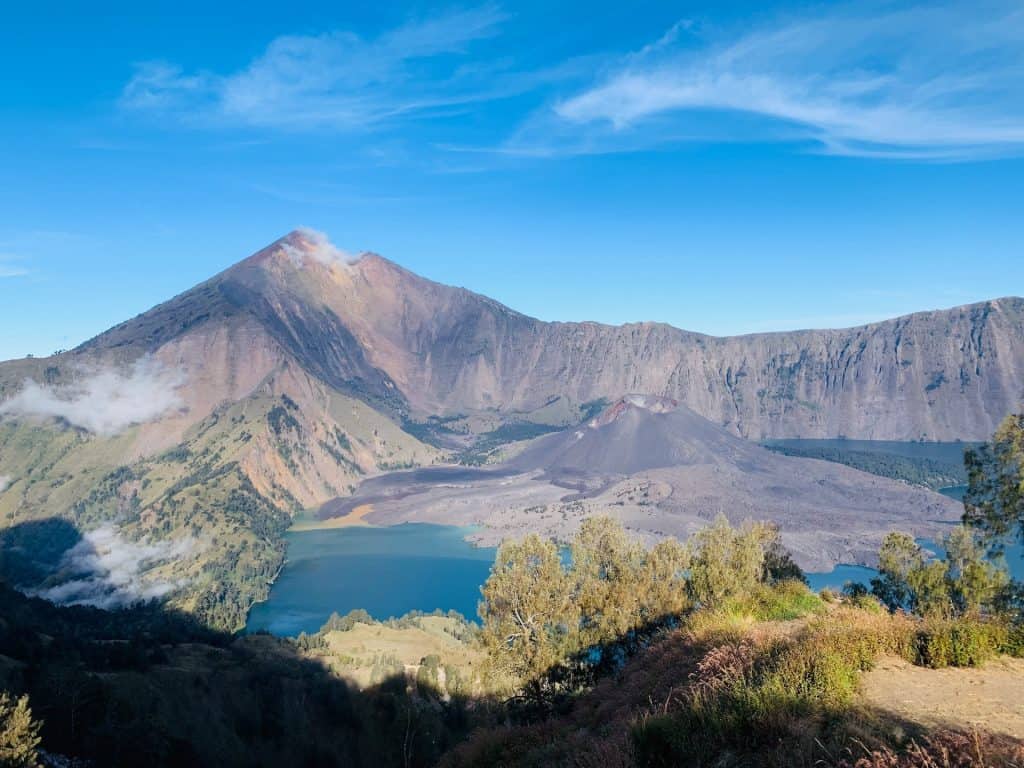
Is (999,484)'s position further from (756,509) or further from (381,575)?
(756,509)

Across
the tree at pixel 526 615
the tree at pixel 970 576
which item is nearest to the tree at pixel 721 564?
the tree at pixel 526 615

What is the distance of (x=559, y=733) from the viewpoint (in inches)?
458

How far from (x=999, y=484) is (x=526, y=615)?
16756 millimetres

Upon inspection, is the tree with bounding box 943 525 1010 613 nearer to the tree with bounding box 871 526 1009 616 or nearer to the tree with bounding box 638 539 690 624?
the tree with bounding box 871 526 1009 616

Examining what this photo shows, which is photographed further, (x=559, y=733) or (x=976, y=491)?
(x=976, y=491)

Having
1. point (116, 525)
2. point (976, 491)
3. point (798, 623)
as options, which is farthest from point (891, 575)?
point (116, 525)

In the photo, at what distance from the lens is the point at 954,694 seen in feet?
27.5

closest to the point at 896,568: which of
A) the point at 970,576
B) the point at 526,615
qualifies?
the point at 970,576

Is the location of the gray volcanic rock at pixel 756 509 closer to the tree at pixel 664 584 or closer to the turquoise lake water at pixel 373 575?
the turquoise lake water at pixel 373 575

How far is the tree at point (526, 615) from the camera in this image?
2228cm

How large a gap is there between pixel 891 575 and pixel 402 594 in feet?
350

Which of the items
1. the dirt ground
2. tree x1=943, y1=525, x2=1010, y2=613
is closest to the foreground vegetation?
tree x1=943, y1=525, x2=1010, y2=613

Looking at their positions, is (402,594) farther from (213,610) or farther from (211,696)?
(211,696)

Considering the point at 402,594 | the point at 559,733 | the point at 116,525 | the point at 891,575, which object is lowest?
the point at 402,594
